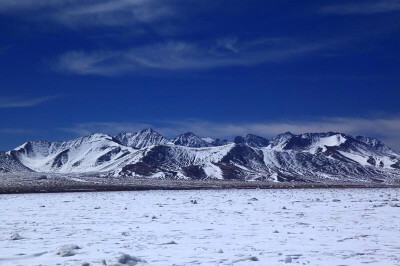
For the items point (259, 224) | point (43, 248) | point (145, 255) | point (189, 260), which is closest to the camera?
point (189, 260)

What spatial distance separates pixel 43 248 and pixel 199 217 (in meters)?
13.1

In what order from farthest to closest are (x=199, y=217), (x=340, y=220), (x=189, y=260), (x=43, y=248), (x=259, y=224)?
(x=199, y=217) → (x=340, y=220) → (x=259, y=224) → (x=43, y=248) → (x=189, y=260)

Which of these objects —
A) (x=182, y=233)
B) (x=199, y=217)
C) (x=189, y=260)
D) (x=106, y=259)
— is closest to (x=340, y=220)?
(x=199, y=217)

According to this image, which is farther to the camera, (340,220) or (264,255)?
(340,220)

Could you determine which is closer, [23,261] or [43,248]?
[23,261]

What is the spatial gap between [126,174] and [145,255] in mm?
186567

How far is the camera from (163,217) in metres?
28.5

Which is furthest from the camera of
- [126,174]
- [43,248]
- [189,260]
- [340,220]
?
[126,174]

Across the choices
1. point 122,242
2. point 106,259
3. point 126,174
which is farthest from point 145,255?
point 126,174

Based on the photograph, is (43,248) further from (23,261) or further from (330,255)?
(330,255)

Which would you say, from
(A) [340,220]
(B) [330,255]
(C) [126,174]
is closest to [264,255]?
(B) [330,255]

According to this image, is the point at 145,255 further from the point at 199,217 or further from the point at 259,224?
the point at 199,217

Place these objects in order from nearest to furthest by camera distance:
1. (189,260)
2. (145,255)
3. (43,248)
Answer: (189,260)
(145,255)
(43,248)

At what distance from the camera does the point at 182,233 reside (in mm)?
20719
